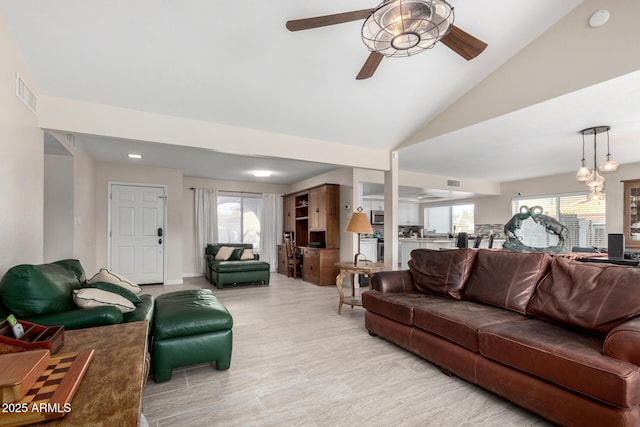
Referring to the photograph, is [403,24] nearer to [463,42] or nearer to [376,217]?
[463,42]

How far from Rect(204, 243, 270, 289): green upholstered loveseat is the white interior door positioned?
1.00 metres

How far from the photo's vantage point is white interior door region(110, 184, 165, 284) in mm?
6027

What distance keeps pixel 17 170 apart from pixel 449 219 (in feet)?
32.6

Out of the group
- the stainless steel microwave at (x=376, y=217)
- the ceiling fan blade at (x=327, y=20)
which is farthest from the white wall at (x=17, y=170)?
the stainless steel microwave at (x=376, y=217)

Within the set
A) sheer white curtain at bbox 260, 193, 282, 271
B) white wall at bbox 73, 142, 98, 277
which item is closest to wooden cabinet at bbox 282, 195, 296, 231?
sheer white curtain at bbox 260, 193, 282, 271

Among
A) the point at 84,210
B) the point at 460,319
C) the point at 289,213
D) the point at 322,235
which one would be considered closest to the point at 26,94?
the point at 84,210

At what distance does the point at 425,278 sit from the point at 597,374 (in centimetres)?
179

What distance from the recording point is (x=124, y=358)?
3.86ft

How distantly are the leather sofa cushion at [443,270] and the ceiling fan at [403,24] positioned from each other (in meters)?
1.94

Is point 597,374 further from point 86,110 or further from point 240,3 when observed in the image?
point 86,110

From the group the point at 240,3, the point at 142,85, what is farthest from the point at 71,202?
the point at 240,3

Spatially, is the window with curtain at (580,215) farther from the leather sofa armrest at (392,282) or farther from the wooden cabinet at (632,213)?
the leather sofa armrest at (392,282)

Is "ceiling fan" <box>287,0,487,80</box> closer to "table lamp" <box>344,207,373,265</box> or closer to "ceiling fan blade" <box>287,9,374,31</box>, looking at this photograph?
"ceiling fan blade" <box>287,9,374,31</box>

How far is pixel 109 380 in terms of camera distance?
0.98 meters
